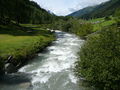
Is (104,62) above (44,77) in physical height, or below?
above

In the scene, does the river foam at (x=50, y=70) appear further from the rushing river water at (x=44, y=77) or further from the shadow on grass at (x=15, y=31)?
the shadow on grass at (x=15, y=31)

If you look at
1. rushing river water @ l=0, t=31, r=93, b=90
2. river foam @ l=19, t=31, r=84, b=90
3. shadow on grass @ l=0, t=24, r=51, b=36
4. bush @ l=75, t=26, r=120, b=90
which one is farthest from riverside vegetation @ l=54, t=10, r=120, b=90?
shadow on grass @ l=0, t=24, r=51, b=36

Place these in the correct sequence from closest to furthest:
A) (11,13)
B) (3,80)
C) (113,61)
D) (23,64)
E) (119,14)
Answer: (113,61) < (3,80) < (23,64) < (11,13) < (119,14)

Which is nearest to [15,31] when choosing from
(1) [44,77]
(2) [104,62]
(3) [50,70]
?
(3) [50,70]

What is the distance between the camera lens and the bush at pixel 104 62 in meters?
16.9

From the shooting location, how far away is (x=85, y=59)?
19641 mm

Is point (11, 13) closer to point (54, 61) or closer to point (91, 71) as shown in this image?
point (54, 61)

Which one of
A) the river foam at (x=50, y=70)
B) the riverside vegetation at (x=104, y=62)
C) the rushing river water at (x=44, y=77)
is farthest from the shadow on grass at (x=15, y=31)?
the riverside vegetation at (x=104, y=62)

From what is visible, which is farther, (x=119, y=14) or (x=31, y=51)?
(x=119, y=14)

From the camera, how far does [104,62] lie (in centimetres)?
1753

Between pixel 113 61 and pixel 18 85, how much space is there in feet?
44.7

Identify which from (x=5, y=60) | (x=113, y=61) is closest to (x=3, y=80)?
(x=5, y=60)

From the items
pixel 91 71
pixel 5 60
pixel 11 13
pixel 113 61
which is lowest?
pixel 5 60

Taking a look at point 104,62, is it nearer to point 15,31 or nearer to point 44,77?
point 44,77
